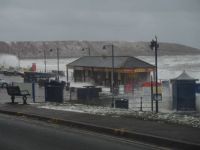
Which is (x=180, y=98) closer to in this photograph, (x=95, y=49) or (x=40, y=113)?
(x=40, y=113)

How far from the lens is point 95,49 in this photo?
19975 cm

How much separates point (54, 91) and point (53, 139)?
11447 mm

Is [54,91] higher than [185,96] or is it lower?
higher

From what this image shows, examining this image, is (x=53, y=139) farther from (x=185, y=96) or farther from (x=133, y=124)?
(x=185, y=96)

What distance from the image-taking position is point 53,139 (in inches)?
489

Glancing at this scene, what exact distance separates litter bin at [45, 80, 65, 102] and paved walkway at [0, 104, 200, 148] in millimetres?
4761

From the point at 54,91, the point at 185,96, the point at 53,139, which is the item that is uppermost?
the point at 54,91

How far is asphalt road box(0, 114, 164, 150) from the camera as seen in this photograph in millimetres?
11234

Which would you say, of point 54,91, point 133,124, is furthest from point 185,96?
point 133,124

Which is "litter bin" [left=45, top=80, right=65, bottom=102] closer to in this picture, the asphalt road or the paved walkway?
the paved walkway

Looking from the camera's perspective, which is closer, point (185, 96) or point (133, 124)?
point (133, 124)

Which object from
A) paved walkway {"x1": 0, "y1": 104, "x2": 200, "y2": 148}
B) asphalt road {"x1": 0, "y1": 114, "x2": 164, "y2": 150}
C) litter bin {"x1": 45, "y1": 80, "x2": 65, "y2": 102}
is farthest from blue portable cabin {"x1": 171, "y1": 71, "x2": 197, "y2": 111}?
asphalt road {"x1": 0, "y1": 114, "x2": 164, "y2": 150}

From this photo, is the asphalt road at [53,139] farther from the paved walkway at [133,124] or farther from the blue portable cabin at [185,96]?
the blue portable cabin at [185,96]

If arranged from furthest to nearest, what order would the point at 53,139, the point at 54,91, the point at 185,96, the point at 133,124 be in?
the point at 185,96 → the point at 54,91 → the point at 133,124 → the point at 53,139
